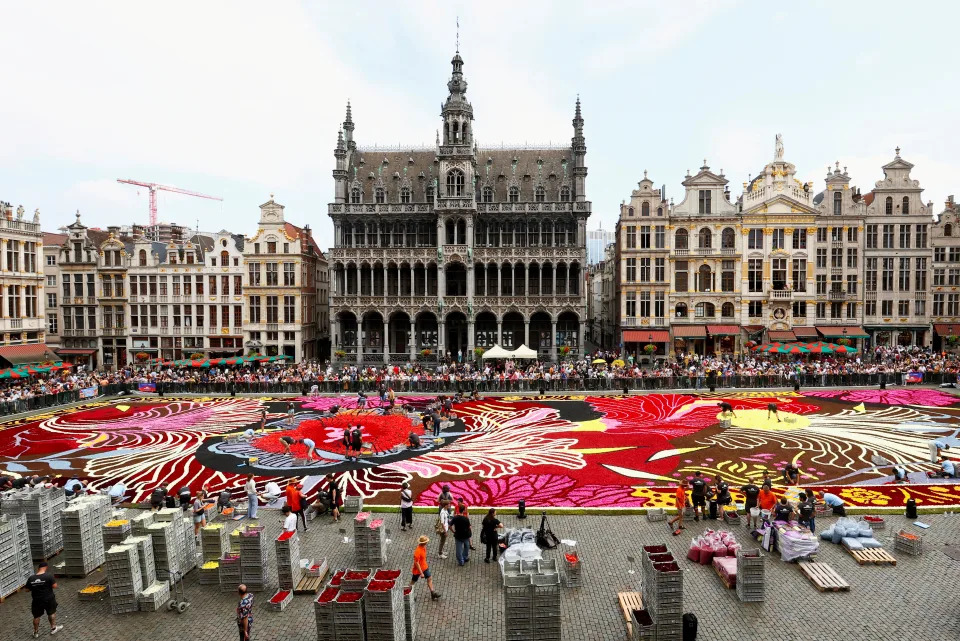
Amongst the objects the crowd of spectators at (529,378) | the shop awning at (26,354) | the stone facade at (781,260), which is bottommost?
the crowd of spectators at (529,378)

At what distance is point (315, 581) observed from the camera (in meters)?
15.8

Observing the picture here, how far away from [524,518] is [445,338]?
4517 cm

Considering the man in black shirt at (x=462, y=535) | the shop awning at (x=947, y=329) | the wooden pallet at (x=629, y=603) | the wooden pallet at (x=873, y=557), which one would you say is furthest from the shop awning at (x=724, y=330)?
the wooden pallet at (x=629, y=603)

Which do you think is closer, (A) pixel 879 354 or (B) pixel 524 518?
(B) pixel 524 518

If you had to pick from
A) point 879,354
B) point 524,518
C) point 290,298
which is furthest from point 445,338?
point 524,518

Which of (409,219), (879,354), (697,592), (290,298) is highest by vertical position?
(409,219)

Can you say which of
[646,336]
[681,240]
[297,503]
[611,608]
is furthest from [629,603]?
[681,240]

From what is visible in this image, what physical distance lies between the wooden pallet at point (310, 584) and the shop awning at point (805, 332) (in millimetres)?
55818

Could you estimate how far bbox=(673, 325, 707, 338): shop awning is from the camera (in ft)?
195

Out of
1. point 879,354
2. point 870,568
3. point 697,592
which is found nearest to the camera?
point 697,592

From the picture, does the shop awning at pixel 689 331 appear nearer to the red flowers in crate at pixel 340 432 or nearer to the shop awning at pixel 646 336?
the shop awning at pixel 646 336

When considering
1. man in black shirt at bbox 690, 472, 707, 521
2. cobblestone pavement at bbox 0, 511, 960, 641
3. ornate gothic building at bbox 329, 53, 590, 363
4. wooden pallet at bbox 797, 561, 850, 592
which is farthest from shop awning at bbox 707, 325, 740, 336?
wooden pallet at bbox 797, 561, 850, 592

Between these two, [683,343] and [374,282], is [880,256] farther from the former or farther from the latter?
[374,282]

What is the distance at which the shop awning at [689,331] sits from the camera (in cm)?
5941
